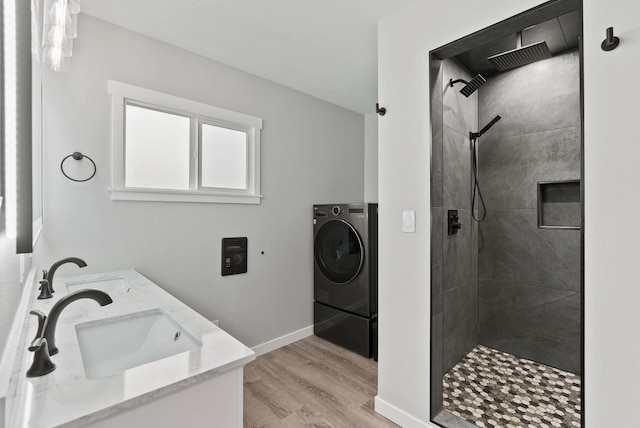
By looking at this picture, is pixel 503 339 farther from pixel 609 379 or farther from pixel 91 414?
pixel 91 414

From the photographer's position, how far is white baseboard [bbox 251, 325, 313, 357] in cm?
277

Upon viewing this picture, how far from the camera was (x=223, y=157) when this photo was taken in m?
2.66

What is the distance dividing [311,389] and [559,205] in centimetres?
233

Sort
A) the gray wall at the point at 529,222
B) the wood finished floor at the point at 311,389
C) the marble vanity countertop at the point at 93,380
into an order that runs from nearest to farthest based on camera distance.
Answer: the marble vanity countertop at the point at 93,380
the wood finished floor at the point at 311,389
the gray wall at the point at 529,222

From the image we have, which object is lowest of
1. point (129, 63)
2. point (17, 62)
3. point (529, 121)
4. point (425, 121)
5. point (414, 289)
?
point (414, 289)

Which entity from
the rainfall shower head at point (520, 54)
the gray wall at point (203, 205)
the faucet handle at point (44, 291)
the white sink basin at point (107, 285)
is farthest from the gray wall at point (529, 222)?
the faucet handle at point (44, 291)

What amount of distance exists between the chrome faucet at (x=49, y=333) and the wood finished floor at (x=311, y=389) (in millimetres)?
1350

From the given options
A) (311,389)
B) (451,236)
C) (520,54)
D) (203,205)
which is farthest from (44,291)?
(520,54)

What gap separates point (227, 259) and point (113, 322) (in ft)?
4.56

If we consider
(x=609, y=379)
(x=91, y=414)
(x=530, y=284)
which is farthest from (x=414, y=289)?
(x=91, y=414)

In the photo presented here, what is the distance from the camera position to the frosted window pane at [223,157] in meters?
2.56

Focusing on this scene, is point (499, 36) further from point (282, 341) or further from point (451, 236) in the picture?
point (282, 341)

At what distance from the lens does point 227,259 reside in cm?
259

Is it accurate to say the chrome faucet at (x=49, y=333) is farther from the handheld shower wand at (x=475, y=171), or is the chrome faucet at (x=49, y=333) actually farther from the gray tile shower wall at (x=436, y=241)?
the handheld shower wand at (x=475, y=171)
